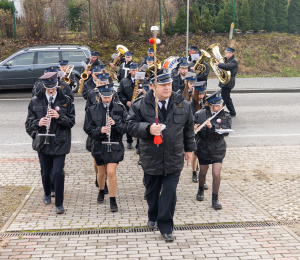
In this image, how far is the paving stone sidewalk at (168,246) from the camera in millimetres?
4848

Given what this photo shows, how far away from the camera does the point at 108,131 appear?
20.0 ft

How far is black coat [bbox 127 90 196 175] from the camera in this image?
204 inches

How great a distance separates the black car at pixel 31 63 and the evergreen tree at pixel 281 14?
41.9 ft

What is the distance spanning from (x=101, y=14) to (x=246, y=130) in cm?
1480

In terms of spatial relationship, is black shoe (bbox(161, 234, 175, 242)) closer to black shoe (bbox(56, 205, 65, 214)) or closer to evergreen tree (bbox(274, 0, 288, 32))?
black shoe (bbox(56, 205, 65, 214))

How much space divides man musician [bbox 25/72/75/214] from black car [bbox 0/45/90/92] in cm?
1021

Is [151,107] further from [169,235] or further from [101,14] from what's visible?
[101,14]

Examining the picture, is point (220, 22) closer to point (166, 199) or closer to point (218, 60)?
point (218, 60)

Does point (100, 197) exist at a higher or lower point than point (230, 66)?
lower

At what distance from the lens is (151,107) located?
17.2 feet

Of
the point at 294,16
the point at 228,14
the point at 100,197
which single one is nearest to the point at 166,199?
the point at 100,197

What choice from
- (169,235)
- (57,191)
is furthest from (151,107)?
(57,191)

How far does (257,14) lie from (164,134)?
804 inches

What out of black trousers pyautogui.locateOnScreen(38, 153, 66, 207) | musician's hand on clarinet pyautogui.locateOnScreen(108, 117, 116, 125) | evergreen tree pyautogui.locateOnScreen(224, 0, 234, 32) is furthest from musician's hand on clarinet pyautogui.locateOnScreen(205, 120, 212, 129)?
evergreen tree pyautogui.locateOnScreen(224, 0, 234, 32)
